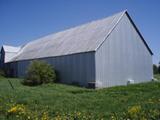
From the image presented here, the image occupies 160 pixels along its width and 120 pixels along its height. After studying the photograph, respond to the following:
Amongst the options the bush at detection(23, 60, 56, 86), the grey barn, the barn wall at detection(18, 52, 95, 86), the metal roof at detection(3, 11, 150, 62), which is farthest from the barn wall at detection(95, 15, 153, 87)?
the bush at detection(23, 60, 56, 86)

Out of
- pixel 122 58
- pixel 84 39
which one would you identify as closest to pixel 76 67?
pixel 84 39

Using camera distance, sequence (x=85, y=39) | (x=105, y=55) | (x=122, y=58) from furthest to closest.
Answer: (x=85, y=39) < (x=122, y=58) < (x=105, y=55)

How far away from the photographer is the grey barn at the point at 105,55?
2617cm

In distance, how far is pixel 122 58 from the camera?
28172 millimetres

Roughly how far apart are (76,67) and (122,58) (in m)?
5.09

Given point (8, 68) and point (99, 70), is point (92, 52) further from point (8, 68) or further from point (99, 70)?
point (8, 68)

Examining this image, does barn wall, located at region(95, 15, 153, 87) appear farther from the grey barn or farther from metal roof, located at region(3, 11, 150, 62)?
metal roof, located at region(3, 11, 150, 62)

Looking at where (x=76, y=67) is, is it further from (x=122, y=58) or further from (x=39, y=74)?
(x=122, y=58)

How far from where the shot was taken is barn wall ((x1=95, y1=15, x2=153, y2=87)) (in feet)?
86.2

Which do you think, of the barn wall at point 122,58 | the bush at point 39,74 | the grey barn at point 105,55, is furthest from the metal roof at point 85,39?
the bush at point 39,74

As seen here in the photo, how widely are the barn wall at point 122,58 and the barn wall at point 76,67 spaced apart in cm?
81

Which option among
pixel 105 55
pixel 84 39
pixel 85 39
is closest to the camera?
pixel 105 55

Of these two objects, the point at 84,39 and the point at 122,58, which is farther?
the point at 84,39

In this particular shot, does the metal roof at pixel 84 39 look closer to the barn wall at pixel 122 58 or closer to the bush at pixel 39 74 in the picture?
the barn wall at pixel 122 58
